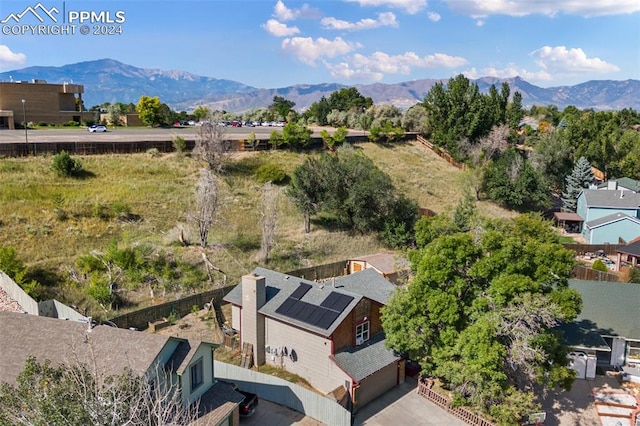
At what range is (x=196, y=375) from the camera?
16609 mm

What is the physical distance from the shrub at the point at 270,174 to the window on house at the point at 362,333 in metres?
26.3

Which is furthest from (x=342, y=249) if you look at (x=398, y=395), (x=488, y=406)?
(x=488, y=406)

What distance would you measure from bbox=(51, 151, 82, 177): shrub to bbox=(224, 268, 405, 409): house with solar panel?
76.5ft

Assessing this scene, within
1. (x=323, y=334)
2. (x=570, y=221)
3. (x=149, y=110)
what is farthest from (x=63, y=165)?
(x=570, y=221)

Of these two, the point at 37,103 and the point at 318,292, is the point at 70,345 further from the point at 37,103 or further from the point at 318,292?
the point at 37,103

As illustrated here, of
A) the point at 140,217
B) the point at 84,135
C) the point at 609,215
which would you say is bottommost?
the point at 609,215

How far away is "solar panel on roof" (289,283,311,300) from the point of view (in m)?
22.3

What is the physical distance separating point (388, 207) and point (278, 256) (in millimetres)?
10813

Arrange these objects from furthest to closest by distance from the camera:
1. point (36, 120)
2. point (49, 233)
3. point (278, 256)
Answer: point (36, 120), point (278, 256), point (49, 233)

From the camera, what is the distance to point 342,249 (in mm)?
39062

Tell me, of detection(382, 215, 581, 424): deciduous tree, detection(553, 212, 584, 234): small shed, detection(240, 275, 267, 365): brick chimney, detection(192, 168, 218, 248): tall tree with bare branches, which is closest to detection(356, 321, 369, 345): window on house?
detection(382, 215, 581, 424): deciduous tree

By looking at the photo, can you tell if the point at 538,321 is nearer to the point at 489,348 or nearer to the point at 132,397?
the point at 489,348

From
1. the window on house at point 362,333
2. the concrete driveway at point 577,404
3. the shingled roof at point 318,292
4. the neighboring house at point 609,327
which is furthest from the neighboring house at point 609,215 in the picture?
the window on house at point 362,333

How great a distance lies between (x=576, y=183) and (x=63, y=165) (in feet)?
170
